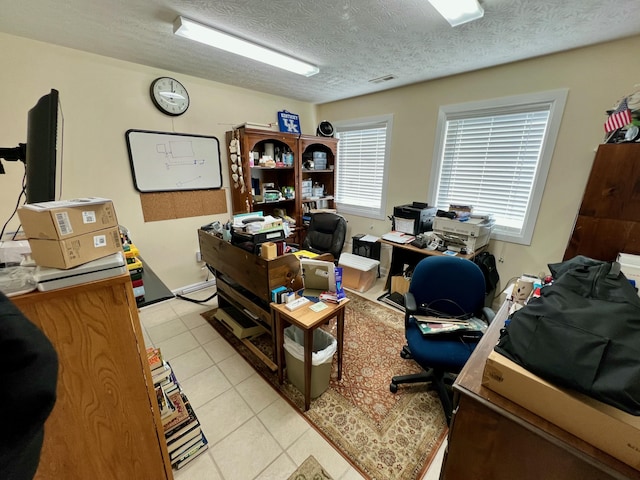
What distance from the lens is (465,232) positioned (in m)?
2.44

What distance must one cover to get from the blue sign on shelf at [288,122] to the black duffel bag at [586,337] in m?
3.44

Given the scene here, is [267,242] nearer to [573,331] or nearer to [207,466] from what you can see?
[207,466]

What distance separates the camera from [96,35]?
1870 millimetres

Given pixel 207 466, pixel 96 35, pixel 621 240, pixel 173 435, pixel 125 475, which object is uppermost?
pixel 96 35

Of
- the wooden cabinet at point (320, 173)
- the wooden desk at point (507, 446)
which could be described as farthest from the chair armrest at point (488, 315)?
the wooden cabinet at point (320, 173)

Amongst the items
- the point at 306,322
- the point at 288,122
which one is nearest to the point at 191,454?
the point at 306,322

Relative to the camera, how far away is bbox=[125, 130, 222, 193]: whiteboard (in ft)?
8.41

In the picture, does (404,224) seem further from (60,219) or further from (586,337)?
(60,219)

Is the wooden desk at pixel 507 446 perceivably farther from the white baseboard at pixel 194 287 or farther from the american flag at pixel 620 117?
the white baseboard at pixel 194 287

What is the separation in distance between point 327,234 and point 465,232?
149 cm

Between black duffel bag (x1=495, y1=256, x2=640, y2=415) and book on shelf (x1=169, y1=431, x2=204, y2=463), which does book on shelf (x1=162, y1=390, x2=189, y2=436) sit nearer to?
book on shelf (x1=169, y1=431, x2=204, y2=463)

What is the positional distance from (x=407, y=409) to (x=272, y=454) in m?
0.91

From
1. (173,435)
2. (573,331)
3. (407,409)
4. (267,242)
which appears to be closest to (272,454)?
(173,435)

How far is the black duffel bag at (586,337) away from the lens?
2.24ft
